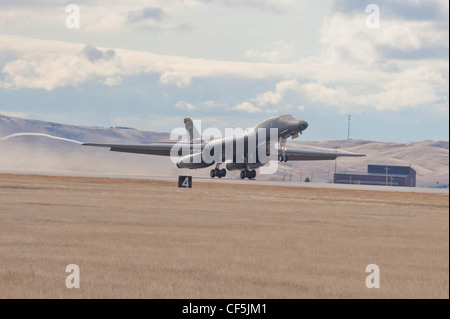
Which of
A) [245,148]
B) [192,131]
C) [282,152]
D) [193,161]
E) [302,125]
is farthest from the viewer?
[192,131]

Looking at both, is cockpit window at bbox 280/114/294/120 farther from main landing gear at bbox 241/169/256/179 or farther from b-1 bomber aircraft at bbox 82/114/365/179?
main landing gear at bbox 241/169/256/179

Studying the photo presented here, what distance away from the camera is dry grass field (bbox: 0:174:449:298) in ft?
54.3

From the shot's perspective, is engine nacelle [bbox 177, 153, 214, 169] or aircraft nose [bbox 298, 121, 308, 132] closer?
aircraft nose [bbox 298, 121, 308, 132]

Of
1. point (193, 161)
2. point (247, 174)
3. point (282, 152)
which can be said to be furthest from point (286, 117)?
point (193, 161)

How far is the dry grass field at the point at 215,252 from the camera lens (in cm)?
1656

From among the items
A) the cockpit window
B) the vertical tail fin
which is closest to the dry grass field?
the cockpit window

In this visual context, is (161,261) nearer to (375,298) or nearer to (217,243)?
(217,243)

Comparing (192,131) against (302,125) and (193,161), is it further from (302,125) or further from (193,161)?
(302,125)

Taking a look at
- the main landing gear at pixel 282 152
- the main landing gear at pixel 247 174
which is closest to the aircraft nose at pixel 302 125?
the main landing gear at pixel 282 152

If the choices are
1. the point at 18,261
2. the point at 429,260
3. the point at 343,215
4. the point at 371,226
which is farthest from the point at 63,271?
the point at 343,215

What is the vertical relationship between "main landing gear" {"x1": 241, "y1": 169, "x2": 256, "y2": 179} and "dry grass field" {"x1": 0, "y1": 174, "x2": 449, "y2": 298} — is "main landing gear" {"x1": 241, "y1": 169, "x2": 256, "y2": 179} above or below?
above

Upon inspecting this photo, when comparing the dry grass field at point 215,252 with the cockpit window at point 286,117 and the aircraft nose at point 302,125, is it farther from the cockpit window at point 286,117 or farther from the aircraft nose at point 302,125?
the cockpit window at point 286,117

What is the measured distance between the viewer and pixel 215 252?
2264 cm

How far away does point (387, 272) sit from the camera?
1928 cm
